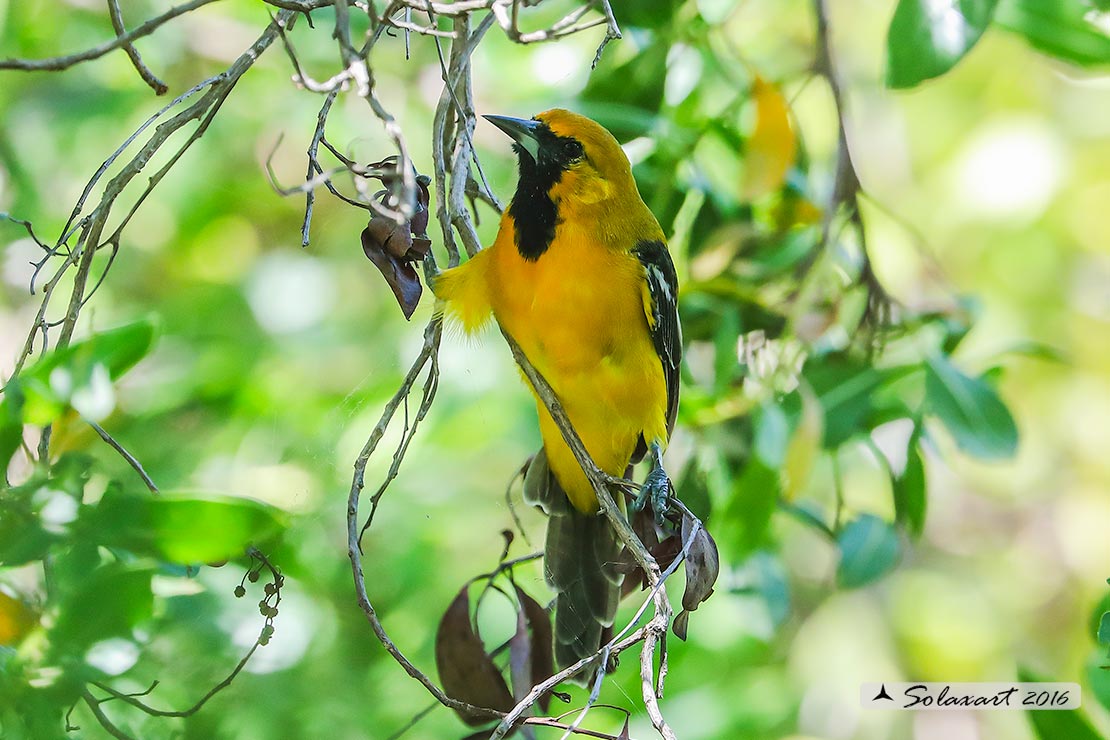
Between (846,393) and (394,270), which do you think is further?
(846,393)

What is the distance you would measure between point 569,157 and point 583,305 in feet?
1.50

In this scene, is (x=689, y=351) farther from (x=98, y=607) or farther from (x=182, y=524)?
(x=98, y=607)

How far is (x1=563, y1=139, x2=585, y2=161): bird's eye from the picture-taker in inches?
119

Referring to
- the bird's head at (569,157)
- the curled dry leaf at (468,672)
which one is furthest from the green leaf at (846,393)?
the curled dry leaf at (468,672)

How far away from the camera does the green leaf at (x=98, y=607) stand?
5.00 feet

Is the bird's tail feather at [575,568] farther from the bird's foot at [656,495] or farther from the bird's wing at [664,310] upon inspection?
the bird's wing at [664,310]

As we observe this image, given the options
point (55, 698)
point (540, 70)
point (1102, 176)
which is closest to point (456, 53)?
point (55, 698)

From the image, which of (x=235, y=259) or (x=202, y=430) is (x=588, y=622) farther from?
(x=235, y=259)

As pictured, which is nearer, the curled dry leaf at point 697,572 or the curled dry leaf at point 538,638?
the curled dry leaf at point 697,572

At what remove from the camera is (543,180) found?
303cm

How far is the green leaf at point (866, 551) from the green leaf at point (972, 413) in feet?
1.16

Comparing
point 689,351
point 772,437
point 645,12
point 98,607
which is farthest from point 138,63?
point 689,351

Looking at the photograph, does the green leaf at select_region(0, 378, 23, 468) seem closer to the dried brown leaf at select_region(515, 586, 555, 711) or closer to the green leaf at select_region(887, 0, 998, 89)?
the dried brown leaf at select_region(515, 586, 555, 711)

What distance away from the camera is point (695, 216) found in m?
3.37
